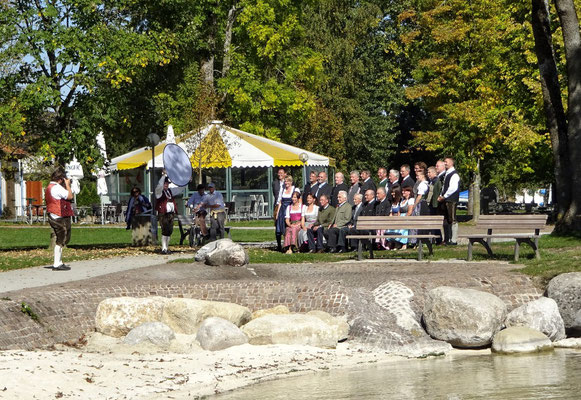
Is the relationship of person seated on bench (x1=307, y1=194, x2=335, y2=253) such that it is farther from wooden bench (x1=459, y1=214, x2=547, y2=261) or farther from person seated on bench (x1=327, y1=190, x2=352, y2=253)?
wooden bench (x1=459, y1=214, x2=547, y2=261)

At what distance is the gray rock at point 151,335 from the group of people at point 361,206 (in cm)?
802

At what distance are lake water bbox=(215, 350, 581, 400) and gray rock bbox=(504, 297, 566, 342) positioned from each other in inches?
42.0

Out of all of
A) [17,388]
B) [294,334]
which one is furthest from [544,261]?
[17,388]

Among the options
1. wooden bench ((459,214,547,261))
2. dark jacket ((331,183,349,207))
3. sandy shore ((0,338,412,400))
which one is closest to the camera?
sandy shore ((0,338,412,400))

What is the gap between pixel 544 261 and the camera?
60.6 feet

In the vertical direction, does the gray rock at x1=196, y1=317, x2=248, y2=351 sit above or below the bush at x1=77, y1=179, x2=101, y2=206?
below

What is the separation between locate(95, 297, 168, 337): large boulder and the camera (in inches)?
580

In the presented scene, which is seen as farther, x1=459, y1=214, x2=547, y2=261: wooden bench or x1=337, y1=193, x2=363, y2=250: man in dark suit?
x1=337, y1=193, x2=363, y2=250: man in dark suit

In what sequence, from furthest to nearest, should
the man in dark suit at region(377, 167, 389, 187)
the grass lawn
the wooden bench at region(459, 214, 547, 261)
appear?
the man in dark suit at region(377, 167, 389, 187), the wooden bench at region(459, 214, 547, 261), the grass lawn

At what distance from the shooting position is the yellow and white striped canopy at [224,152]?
1556 inches

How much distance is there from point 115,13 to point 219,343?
13894 mm

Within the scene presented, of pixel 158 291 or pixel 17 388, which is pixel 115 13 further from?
pixel 17 388

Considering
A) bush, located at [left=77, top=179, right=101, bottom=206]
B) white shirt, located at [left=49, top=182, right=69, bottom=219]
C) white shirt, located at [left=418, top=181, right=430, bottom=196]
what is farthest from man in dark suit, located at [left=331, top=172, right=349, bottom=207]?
bush, located at [left=77, top=179, right=101, bottom=206]

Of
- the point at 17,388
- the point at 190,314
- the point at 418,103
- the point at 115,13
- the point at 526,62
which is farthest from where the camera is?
the point at 418,103
